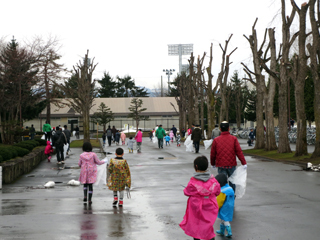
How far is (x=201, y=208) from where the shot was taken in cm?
596

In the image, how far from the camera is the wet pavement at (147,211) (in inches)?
283

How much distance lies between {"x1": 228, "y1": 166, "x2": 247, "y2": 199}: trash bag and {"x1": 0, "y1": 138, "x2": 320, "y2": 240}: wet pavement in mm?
368

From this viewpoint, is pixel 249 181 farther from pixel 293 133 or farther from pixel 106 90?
pixel 106 90

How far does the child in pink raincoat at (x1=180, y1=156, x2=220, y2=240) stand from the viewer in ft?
19.4

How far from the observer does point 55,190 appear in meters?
12.9

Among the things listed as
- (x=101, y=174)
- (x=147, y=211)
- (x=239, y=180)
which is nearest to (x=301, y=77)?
(x=101, y=174)

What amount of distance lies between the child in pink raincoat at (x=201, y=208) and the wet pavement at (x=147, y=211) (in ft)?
3.39

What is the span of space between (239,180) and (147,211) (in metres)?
1.83

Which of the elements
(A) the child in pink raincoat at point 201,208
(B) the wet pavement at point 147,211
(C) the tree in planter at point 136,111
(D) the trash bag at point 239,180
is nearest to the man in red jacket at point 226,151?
(D) the trash bag at point 239,180

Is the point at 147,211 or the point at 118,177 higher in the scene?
the point at 118,177

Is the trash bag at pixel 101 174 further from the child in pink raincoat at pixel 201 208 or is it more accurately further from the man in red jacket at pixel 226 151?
the child in pink raincoat at pixel 201 208

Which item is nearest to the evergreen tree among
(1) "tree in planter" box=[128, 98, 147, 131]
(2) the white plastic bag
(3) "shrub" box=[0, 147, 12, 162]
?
(1) "tree in planter" box=[128, 98, 147, 131]

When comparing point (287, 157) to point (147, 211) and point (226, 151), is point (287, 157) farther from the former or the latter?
point (147, 211)

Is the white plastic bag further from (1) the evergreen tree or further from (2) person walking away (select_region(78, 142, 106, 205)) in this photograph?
(1) the evergreen tree
